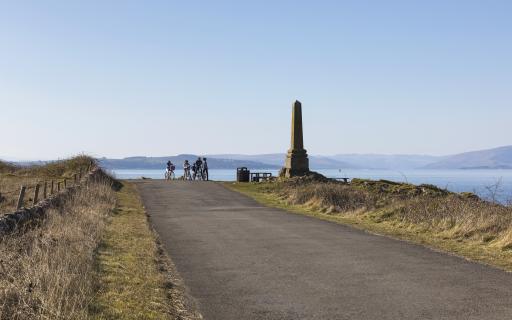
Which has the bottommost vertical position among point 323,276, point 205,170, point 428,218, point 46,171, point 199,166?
point 323,276

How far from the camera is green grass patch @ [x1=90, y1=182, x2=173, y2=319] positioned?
25.4ft

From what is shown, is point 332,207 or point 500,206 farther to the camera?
point 332,207

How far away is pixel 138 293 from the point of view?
8.67 metres

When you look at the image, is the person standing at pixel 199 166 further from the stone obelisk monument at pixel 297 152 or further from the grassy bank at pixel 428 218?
the grassy bank at pixel 428 218

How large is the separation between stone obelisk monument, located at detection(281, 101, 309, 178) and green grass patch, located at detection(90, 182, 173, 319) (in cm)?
2528

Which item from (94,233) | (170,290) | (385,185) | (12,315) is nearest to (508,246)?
(170,290)

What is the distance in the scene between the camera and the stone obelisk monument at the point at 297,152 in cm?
4125

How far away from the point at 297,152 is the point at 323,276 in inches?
1228

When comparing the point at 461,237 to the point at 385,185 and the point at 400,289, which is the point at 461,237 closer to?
the point at 400,289

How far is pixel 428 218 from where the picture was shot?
17.3m

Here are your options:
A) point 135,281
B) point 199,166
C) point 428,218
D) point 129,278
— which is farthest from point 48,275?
point 199,166

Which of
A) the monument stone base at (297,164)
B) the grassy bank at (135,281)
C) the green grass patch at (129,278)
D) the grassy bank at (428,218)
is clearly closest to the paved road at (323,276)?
the grassy bank at (135,281)

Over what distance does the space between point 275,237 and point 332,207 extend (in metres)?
7.77

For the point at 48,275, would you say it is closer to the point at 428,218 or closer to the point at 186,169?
the point at 428,218
